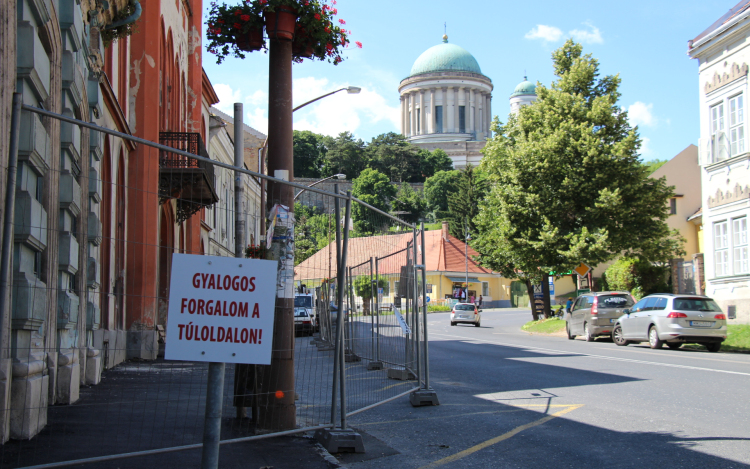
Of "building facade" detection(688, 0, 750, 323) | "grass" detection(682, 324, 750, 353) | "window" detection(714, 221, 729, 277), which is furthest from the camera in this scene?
"window" detection(714, 221, 729, 277)

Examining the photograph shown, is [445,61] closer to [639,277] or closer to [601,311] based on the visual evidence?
[639,277]

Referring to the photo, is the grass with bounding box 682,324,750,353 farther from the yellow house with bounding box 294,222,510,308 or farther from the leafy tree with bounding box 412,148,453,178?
the leafy tree with bounding box 412,148,453,178

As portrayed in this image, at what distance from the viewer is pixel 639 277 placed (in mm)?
36156

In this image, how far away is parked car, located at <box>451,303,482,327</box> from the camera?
A: 3978cm

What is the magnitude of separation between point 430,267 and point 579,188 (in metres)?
44.8

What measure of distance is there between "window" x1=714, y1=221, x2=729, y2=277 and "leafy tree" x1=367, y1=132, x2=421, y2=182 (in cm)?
10888

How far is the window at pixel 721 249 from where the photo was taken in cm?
2625

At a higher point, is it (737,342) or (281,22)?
(281,22)

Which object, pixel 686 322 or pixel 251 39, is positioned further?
pixel 686 322

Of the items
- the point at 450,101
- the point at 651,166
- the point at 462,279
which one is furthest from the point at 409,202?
the point at 651,166

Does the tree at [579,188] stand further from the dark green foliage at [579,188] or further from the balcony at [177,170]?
the balcony at [177,170]

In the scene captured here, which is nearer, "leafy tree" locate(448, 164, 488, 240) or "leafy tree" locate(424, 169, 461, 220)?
"leafy tree" locate(448, 164, 488, 240)

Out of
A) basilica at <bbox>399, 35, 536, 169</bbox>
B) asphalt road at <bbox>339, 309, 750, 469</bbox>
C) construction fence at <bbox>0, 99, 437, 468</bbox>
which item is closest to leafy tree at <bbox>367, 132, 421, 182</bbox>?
basilica at <bbox>399, 35, 536, 169</bbox>

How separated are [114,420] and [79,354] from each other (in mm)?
2551
